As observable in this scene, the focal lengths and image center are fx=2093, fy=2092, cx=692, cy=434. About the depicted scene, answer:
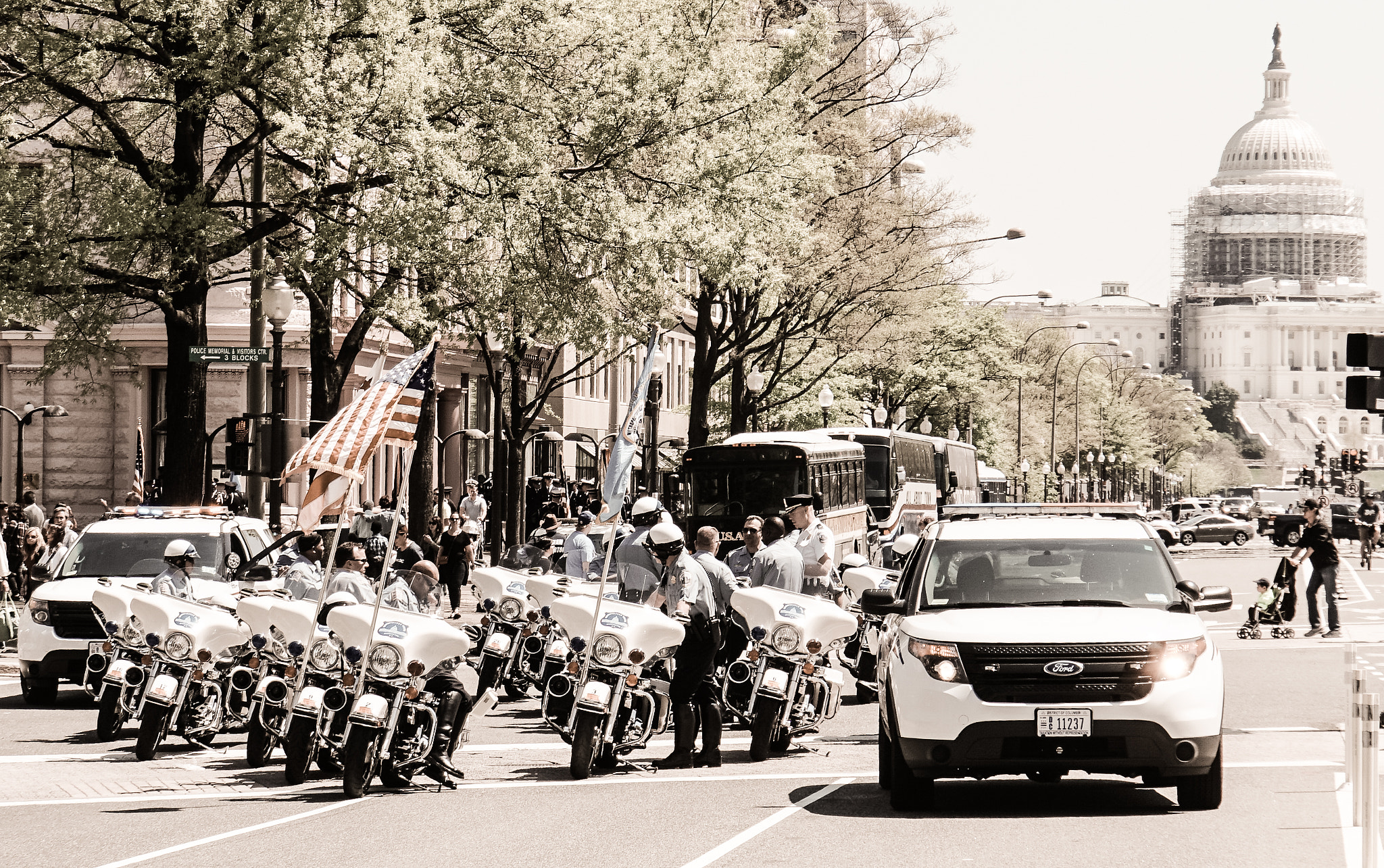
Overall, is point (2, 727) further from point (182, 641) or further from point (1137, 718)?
point (1137, 718)

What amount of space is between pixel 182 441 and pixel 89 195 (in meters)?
3.69

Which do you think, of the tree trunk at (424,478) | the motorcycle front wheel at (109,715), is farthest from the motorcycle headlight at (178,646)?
the tree trunk at (424,478)

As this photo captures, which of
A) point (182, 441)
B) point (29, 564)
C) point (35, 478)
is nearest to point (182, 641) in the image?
point (182, 441)

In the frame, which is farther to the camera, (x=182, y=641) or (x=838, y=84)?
(x=838, y=84)

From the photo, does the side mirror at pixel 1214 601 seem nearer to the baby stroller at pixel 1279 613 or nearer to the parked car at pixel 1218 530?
the baby stroller at pixel 1279 613

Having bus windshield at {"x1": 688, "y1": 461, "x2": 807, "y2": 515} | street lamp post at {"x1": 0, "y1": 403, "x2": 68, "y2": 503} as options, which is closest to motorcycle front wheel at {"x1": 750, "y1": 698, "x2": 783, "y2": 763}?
bus windshield at {"x1": 688, "y1": 461, "x2": 807, "y2": 515}

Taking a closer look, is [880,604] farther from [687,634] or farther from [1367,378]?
[1367,378]

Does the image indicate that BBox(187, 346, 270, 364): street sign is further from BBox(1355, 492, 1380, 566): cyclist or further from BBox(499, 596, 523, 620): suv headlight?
BBox(1355, 492, 1380, 566): cyclist

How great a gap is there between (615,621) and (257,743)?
286 centimetres

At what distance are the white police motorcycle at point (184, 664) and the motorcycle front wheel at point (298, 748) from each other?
1570mm

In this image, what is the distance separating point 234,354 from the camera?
76.9 feet

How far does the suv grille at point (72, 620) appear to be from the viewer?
18828 millimetres

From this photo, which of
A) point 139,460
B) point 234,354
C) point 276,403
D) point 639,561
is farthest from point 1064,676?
point 139,460

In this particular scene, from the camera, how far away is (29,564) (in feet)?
95.2
